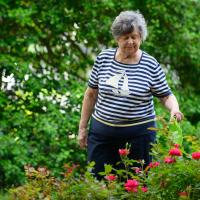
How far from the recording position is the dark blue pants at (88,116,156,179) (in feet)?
15.5

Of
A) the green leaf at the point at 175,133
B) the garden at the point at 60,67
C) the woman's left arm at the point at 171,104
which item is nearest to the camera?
the green leaf at the point at 175,133

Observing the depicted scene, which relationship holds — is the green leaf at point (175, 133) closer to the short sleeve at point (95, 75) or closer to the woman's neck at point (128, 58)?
the woman's neck at point (128, 58)

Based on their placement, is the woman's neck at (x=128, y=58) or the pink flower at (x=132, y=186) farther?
the woman's neck at (x=128, y=58)

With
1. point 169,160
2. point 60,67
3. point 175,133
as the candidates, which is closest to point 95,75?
point 175,133

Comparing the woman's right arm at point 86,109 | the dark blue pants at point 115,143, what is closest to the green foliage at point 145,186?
the dark blue pants at point 115,143

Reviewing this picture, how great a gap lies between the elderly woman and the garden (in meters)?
1.11

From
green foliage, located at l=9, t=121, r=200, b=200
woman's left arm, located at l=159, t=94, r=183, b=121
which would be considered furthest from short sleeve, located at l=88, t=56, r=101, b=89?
green foliage, located at l=9, t=121, r=200, b=200

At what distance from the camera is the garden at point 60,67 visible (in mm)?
6574

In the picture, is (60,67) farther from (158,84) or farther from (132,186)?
(132,186)

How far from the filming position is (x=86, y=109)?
500 centimetres

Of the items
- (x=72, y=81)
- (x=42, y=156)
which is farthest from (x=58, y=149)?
(x=72, y=81)

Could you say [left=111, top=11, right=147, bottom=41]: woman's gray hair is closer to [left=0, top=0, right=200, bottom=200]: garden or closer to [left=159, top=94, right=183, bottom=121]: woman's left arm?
[left=159, top=94, right=183, bottom=121]: woman's left arm

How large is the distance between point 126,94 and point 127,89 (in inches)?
1.3

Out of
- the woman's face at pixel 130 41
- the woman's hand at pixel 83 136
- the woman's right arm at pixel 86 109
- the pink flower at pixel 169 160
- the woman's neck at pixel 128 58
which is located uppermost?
the woman's face at pixel 130 41
